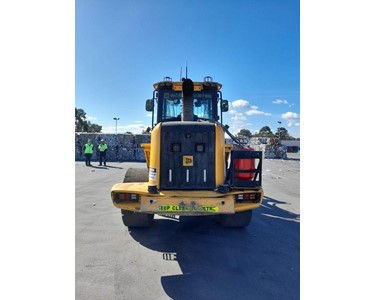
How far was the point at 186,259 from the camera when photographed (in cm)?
294

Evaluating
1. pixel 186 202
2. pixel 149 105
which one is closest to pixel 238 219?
pixel 186 202

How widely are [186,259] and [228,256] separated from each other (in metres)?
0.53

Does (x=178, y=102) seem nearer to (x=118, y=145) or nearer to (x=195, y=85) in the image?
(x=195, y=85)

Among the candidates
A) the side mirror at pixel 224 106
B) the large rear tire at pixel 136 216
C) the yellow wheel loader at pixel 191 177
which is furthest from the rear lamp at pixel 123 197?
the side mirror at pixel 224 106

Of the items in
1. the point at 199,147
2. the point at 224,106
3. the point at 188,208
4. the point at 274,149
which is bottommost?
the point at 188,208

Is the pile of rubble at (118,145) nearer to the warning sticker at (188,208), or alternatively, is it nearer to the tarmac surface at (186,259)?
the tarmac surface at (186,259)

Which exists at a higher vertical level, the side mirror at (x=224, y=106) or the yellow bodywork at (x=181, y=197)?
the side mirror at (x=224, y=106)

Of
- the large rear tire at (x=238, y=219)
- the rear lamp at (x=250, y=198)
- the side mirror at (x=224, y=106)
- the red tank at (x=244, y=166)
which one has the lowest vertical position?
the large rear tire at (x=238, y=219)

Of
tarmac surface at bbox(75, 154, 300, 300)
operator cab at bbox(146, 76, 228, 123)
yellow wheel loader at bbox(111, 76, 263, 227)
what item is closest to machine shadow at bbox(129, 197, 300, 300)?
tarmac surface at bbox(75, 154, 300, 300)

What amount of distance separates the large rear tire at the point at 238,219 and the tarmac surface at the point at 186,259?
0.13m

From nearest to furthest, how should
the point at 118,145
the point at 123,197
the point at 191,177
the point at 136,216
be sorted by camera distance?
the point at 123,197 → the point at 191,177 → the point at 136,216 → the point at 118,145

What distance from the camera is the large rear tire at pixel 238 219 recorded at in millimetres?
3770

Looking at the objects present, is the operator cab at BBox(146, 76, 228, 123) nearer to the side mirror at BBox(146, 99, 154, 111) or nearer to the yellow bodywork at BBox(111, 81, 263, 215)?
the side mirror at BBox(146, 99, 154, 111)
